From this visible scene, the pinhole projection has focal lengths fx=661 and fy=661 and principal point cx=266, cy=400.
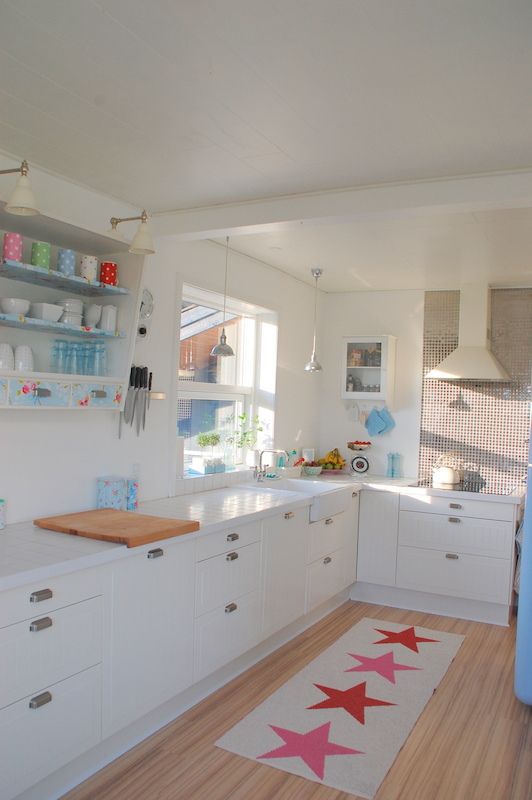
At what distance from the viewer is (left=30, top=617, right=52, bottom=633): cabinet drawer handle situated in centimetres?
215

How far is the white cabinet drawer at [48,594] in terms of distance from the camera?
2.08 meters

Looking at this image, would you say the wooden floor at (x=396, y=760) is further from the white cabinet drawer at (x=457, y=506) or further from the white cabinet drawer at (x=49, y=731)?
the white cabinet drawer at (x=457, y=506)

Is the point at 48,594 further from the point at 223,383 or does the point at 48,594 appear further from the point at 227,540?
the point at 223,383

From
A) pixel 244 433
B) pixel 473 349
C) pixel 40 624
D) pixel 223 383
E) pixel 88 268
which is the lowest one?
pixel 40 624

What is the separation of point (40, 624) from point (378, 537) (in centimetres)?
306

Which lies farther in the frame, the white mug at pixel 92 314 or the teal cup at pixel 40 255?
the white mug at pixel 92 314

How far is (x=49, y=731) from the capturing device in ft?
7.25

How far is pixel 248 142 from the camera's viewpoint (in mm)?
2521

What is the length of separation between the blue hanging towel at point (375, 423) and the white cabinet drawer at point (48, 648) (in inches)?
136

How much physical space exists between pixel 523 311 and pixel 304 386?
1.80 m

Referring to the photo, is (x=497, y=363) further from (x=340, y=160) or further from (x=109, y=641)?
(x=109, y=641)

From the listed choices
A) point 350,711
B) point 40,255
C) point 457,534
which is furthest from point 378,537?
point 40,255

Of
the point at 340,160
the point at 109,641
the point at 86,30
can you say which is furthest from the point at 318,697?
the point at 86,30

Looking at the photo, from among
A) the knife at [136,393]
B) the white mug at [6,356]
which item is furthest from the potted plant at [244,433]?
the white mug at [6,356]
